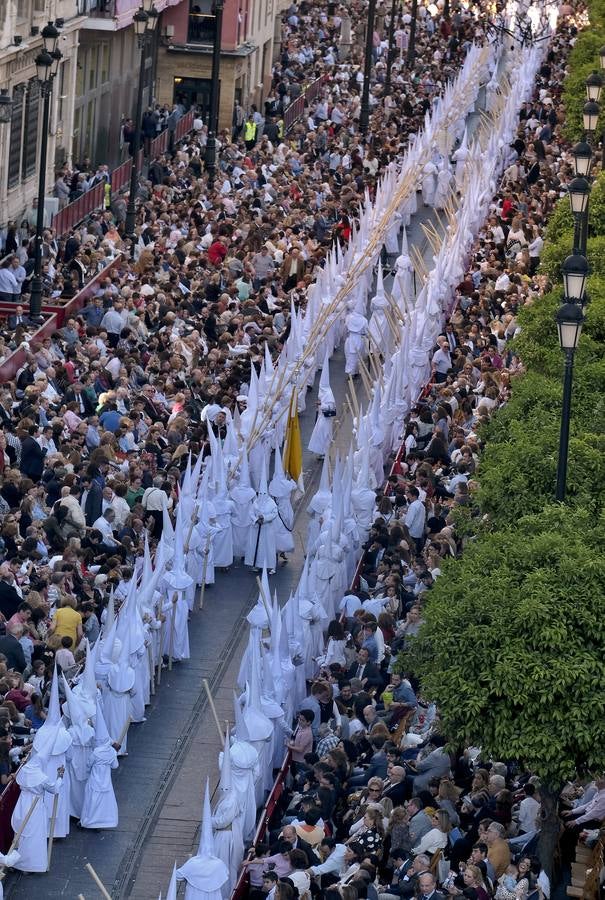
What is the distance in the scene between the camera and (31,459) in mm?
28031

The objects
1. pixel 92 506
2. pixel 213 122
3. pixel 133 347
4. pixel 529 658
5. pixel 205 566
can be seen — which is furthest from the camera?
pixel 213 122

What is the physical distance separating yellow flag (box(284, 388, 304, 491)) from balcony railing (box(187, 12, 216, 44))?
33.2 metres

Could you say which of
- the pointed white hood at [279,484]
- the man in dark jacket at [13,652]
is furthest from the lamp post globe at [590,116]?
the man in dark jacket at [13,652]

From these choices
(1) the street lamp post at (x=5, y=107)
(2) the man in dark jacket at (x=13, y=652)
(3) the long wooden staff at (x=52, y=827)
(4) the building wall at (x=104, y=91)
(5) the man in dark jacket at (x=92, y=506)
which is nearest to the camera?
(3) the long wooden staff at (x=52, y=827)

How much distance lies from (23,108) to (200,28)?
18.3m

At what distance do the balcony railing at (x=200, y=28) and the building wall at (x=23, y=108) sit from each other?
44.8 feet

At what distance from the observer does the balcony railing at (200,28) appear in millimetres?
62344

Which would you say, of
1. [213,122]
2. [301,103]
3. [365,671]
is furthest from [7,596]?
[301,103]

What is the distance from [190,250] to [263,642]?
16764 millimetres

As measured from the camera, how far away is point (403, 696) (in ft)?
75.3

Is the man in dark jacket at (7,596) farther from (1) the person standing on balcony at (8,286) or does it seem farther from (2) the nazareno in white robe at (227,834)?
(1) the person standing on balcony at (8,286)

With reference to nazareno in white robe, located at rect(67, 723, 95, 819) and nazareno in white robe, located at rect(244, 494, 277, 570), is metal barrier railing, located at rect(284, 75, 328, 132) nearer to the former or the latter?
nazareno in white robe, located at rect(244, 494, 277, 570)

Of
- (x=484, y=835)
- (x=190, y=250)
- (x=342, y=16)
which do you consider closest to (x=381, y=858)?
(x=484, y=835)

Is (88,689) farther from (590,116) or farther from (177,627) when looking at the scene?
(590,116)
